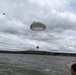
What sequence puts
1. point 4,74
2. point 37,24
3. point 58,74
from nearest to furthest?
1. point 37,24
2. point 4,74
3. point 58,74

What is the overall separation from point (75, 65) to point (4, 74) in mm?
24095

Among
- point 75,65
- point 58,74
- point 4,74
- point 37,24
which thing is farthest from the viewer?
point 58,74

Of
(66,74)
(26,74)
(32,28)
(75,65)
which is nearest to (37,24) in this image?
(32,28)

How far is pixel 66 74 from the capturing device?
3033 centimetres

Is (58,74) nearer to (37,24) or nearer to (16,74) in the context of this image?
(16,74)

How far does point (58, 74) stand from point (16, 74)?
5.45 m

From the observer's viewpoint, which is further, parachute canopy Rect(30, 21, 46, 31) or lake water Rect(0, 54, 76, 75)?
lake water Rect(0, 54, 76, 75)

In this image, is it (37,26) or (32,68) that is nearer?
(37,26)

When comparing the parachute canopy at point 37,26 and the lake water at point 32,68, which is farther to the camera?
the lake water at point 32,68

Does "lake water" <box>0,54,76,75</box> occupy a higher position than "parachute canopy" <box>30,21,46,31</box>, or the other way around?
"parachute canopy" <box>30,21,46,31</box>

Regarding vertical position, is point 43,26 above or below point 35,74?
above

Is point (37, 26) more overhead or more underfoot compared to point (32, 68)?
more overhead

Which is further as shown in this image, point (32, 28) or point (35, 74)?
point (35, 74)

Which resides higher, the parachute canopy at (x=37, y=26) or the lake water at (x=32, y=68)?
the parachute canopy at (x=37, y=26)
